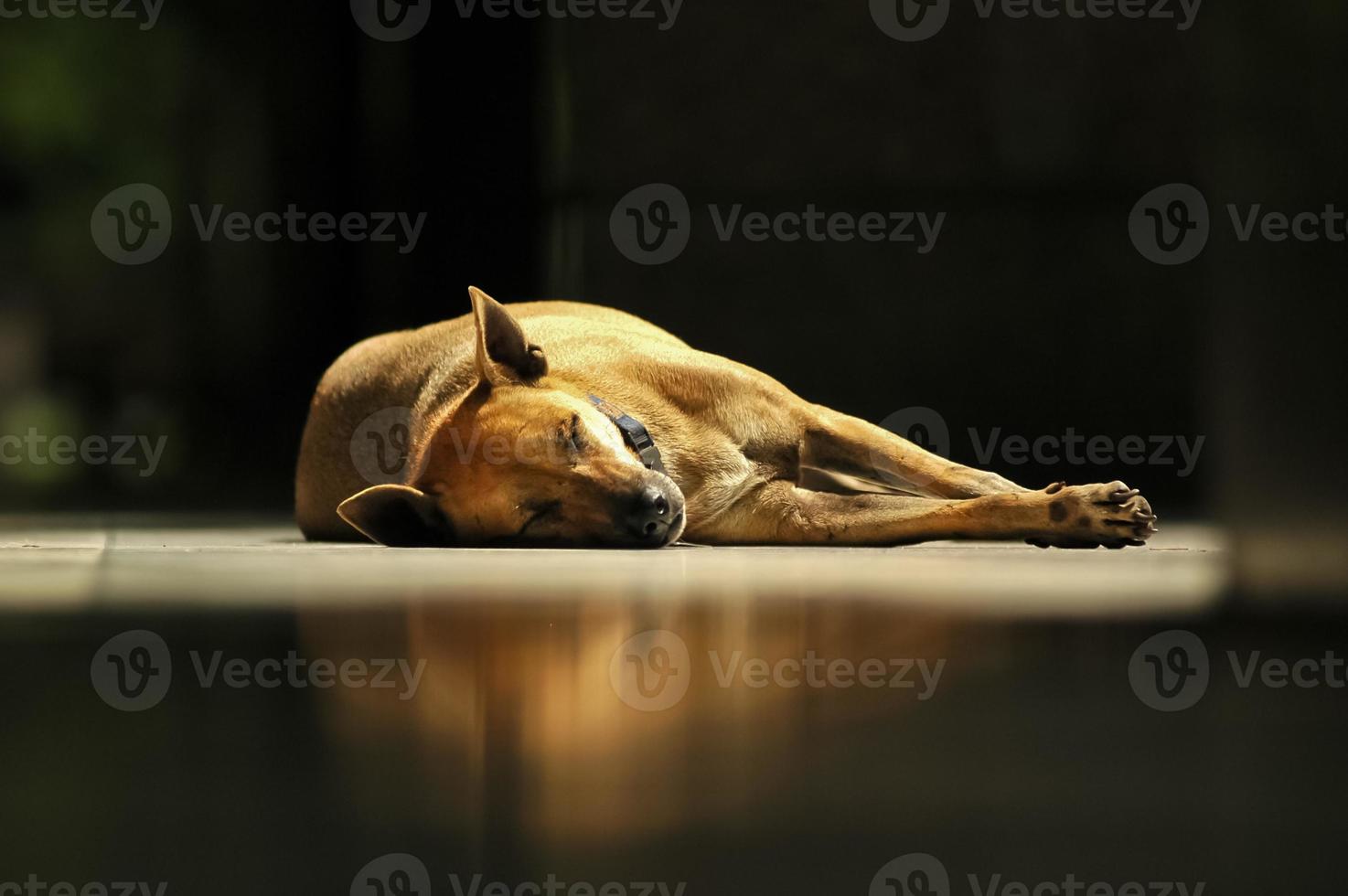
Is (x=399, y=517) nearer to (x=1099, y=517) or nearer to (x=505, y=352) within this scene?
(x=505, y=352)

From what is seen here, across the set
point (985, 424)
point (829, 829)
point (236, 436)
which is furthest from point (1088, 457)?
point (829, 829)

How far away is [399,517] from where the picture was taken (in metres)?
4.88

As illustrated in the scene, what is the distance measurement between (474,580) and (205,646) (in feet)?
3.49

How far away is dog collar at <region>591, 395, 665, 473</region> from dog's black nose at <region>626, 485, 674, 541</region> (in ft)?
0.44

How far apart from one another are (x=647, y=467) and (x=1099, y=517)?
4.38 feet

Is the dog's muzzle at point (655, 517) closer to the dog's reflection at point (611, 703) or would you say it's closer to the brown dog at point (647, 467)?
the brown dog at point (647, 467)

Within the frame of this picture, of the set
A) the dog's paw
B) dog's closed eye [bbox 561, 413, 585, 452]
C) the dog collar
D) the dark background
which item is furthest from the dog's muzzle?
the dark background

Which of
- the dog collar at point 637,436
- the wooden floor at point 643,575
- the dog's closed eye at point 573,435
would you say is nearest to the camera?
the wooden floor at point 643,575

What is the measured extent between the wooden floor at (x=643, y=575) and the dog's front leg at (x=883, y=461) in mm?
208

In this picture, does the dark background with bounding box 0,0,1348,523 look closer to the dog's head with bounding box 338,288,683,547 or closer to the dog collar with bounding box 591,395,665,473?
the dog's head with bounding box 338,288,683,547

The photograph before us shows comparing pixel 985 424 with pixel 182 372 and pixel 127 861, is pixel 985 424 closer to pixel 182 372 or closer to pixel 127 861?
pixel 182 372

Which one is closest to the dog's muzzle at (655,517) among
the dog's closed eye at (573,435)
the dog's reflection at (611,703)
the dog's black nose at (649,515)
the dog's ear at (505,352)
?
the dog's black nose at (649,515)

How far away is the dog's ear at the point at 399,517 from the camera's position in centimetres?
479

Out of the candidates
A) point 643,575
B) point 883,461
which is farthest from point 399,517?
point 883,461
